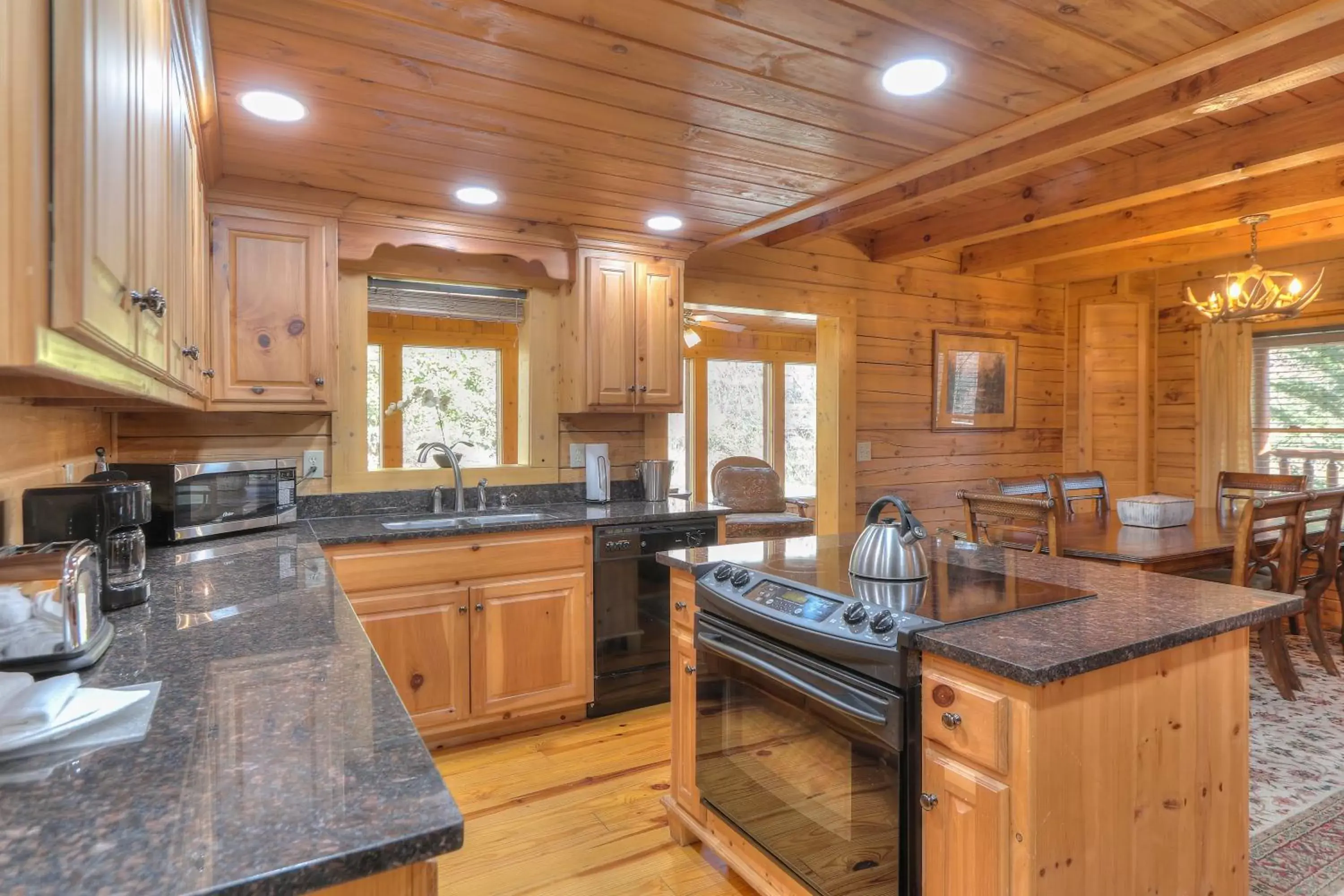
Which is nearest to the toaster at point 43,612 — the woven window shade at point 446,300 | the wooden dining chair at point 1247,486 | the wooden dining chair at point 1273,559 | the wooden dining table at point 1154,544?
the woven window shade at point 446,300

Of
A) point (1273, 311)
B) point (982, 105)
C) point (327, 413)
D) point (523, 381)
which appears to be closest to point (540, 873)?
point (327, 413)

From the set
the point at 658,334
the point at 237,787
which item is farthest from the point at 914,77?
the point at 237,787

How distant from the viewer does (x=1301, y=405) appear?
4656 millimetres

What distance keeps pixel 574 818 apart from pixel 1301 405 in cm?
505

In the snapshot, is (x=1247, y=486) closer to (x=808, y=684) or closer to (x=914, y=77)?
(x=914, y=77)

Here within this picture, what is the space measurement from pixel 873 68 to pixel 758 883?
7.00 feet

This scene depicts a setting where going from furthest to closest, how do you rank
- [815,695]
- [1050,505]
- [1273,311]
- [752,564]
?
[1273,311], [1050,505], [752,564], [815,695]

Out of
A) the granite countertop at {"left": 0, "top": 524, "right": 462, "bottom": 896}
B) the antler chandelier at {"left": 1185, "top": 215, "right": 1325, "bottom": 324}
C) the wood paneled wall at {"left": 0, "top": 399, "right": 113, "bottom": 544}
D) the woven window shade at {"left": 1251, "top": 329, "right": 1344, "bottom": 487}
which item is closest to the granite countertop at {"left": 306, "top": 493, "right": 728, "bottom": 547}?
the wood paneled wall at {"left": 0, "top": 399, "right": 113, "bottom": 544}

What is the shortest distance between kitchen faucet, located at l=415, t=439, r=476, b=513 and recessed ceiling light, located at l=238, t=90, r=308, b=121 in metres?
1.43

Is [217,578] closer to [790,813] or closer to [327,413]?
[327,413]

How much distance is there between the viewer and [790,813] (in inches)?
69.1

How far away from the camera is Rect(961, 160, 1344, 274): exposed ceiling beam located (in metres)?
3.40

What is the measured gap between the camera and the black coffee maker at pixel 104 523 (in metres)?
1.56

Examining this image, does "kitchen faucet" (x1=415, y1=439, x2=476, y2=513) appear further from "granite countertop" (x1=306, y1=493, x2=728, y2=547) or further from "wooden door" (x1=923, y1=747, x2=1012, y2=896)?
"wooden door" (x1=923, y1=747, x2=1012, y2=896)
